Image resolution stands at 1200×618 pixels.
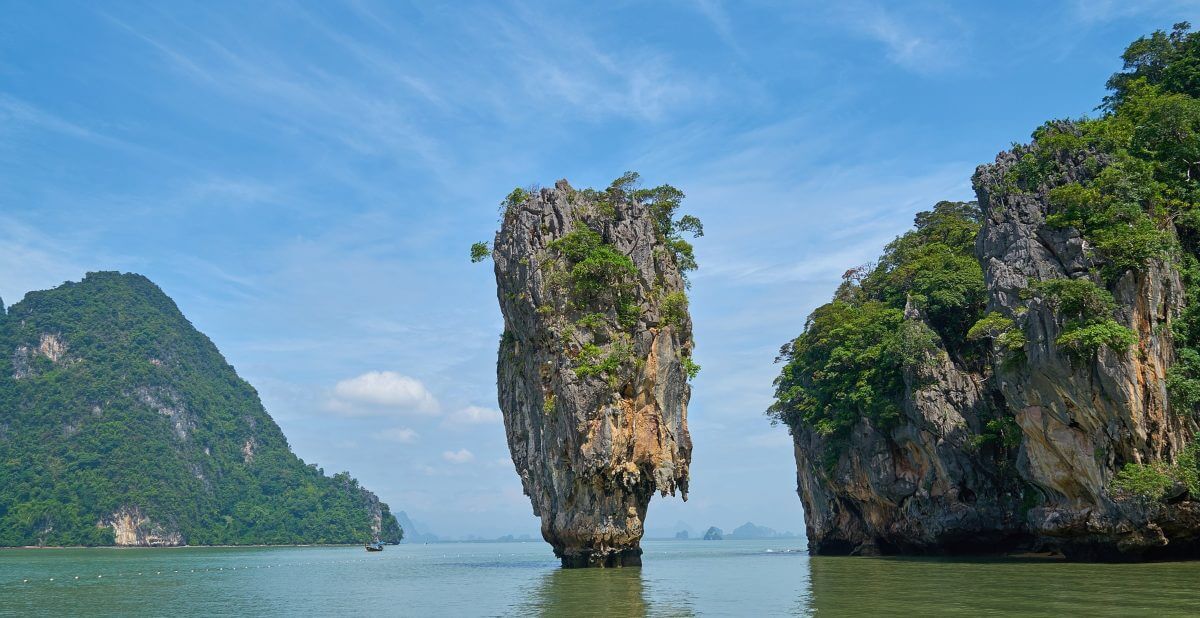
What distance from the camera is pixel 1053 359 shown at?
25328 mm

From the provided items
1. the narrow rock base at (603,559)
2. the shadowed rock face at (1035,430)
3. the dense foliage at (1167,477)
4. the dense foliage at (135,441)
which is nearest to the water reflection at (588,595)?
the narrow rock base at (603,559)

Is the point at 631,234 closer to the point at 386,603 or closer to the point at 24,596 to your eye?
the point at 386,603

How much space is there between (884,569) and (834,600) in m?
10.5

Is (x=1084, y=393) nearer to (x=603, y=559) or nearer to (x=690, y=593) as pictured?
(x=690, y=593)

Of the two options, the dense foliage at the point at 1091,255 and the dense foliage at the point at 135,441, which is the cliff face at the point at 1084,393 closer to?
the dense foliage at the point at 1091,255

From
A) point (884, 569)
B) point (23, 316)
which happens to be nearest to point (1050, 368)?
point (884, 569)

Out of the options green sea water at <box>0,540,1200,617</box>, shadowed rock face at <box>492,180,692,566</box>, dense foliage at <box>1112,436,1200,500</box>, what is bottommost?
green sea water at <box>0,540,1200,617</box>

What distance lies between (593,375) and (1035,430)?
14.9 metres

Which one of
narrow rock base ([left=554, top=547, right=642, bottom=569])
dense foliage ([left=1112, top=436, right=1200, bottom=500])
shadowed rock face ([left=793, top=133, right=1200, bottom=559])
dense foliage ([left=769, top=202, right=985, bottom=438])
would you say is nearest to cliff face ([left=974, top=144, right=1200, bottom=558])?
shadowed rock face ([left=793, top=133, right=1200, bottom=559])

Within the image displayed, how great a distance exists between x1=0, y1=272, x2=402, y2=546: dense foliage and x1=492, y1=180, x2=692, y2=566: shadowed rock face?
85431 mm

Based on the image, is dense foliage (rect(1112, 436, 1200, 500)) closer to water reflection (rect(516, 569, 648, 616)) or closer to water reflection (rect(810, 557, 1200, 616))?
water reflection (rect(810, 557, 1200, 616))

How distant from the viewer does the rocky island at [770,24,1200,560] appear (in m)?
24.0

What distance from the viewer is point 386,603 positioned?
2341 centimetres

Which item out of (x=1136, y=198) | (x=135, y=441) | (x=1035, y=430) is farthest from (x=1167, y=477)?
(x=135, y=441)
